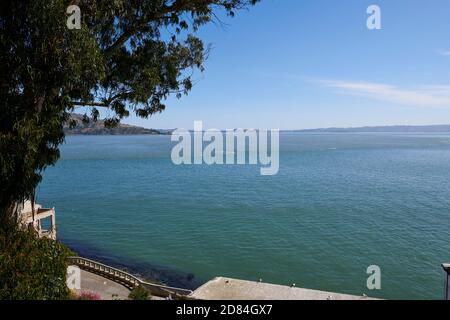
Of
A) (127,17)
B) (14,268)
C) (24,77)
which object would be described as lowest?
(14,268)

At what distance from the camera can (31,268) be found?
922 cm

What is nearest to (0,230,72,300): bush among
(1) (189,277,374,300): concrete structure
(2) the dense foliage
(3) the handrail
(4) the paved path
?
(2) the dense foliage

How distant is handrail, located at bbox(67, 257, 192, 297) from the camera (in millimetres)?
21411

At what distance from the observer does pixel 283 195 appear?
56.3m

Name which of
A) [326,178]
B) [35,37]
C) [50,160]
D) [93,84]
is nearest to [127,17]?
[93,84]

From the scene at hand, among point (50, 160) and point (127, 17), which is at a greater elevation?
point (127, 17)

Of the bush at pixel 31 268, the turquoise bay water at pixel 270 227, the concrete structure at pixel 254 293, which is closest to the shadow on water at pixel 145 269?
the turquoise bay water at pixel 270 227

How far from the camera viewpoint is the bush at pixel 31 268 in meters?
8.90

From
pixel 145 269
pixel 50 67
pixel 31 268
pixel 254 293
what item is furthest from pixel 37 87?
pixel 145 269

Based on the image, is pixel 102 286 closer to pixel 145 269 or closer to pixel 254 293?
pixel 145 269
